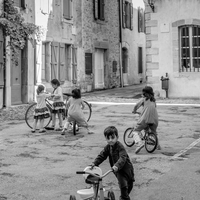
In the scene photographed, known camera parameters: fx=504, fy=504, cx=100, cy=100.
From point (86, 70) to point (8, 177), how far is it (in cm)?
1679

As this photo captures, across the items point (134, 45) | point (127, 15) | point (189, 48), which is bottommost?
point (189, 48)

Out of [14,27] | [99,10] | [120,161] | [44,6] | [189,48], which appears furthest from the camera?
[99,10]

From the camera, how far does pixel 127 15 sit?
92.2 ft

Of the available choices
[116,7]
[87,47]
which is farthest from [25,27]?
[116,7]

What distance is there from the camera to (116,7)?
26.8 m

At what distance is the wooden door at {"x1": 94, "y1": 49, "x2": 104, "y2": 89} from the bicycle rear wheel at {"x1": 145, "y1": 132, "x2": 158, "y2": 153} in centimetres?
1599

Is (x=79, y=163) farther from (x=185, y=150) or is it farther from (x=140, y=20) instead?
(x=140, y=20)

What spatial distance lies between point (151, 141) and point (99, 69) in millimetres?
16763

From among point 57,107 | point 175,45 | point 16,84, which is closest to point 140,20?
point 175,45

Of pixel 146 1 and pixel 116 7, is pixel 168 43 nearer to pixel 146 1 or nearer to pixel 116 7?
pixel 146 1

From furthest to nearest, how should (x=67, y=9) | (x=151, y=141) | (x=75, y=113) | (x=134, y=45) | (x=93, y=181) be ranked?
(x=134, y=45)
(x=67, y=9)
(x=75, y=113)
(x=151, y=141)
(x=93, y=181)

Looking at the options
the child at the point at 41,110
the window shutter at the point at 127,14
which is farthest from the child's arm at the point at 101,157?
the window shutter at the point at 127,14

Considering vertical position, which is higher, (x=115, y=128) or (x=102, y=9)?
(x=102, y=9)

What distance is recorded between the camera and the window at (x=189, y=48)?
61.0 feet
